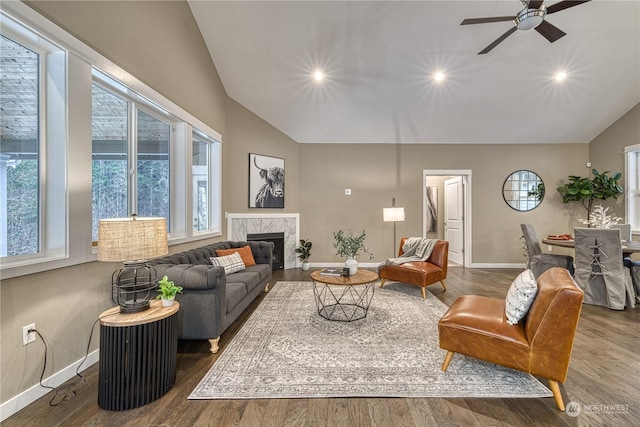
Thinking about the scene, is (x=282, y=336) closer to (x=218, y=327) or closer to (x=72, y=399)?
(x=218, y=327)

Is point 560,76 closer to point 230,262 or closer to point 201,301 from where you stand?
Answer: point 230,262

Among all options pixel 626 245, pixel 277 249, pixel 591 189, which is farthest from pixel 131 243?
pixel 591 189

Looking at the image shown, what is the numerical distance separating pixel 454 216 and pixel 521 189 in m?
1.46

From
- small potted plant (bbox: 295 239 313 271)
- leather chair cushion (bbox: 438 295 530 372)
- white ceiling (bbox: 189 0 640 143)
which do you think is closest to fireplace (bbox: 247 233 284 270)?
small potted plant (bbox: 295 239 313 271)

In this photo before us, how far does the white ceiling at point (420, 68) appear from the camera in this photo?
3.63 m

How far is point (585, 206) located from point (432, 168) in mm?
3266

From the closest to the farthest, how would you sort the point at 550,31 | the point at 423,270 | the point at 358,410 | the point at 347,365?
the point at 358,410 → the point at 347,365 → the point at 550,31 → the point at 423,270

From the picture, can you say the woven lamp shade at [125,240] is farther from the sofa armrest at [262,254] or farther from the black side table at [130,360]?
the sofa armrest at [262,254]

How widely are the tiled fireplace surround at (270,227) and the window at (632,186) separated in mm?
6436

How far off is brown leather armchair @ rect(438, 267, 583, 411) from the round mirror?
4.63m

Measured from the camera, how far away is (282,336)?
2.68 metres

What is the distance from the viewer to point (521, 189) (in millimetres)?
6016

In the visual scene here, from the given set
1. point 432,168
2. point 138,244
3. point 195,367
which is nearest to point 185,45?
point 138,244

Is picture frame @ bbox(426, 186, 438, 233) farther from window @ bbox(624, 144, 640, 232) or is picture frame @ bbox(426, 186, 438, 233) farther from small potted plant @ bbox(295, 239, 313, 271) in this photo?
small potted plant @ bbox(295, 239, 313, 271)
